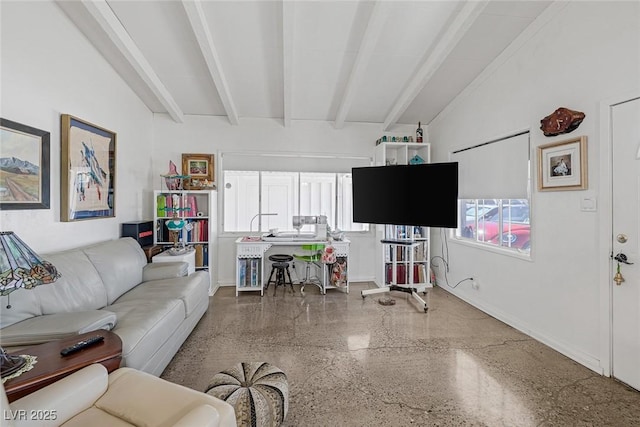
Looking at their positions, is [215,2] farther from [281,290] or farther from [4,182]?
[281,290]

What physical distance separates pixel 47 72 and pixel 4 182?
1026 millimetres

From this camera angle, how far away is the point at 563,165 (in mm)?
2529

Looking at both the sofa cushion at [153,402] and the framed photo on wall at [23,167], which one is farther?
the framed photo on wall at [23,167]

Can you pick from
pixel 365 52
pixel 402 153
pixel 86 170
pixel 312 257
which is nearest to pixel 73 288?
pixel 86 170

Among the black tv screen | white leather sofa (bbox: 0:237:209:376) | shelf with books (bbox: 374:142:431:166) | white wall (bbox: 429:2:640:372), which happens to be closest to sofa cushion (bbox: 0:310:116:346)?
white leather sofa (bbox: 0:237:209:376)

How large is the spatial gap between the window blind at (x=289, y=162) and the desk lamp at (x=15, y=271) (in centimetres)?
327

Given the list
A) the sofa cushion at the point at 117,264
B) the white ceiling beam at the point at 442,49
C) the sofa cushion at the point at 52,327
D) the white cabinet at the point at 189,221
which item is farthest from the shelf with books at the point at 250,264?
the white ceiling beam at the point at 442,49

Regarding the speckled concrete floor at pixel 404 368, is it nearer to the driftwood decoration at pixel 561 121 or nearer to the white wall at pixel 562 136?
the white wall at pixel 562 136

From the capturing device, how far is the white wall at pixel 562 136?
2193mm

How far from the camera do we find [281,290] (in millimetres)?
4336

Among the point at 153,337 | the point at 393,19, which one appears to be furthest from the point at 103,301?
the point at 393,19

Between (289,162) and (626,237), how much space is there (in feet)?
12.8

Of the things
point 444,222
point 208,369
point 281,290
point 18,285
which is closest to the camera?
point 18,285

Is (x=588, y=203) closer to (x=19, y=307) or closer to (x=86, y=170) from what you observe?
(x=19, y=307)
